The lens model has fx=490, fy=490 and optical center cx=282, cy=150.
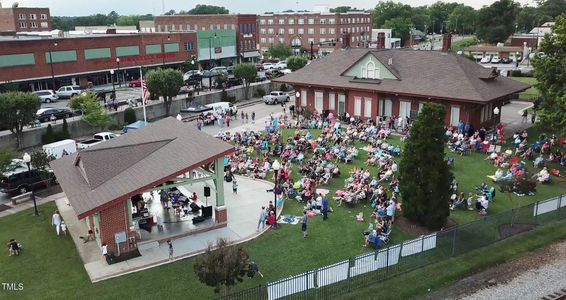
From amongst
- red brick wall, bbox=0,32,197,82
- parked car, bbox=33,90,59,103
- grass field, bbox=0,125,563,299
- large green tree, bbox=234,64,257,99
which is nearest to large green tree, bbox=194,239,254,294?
grass field, bbox=0,125,563,299

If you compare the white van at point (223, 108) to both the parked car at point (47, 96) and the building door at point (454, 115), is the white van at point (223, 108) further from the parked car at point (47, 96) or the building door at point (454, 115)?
the building door at point (454, 115)

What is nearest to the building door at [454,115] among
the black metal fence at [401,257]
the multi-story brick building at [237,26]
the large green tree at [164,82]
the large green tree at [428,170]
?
the black metal fence at [401,257]

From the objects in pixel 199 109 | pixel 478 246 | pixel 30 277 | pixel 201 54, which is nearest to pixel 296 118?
pixel 199 109

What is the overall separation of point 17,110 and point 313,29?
264 feet

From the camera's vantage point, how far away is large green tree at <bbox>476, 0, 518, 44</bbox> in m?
106

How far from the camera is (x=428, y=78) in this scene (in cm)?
3894

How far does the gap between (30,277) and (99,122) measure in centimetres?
2351

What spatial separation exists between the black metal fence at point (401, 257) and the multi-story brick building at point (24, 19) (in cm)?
10267

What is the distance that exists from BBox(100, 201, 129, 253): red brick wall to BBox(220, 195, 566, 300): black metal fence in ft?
21.6

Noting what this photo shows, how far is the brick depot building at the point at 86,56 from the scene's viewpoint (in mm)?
55156

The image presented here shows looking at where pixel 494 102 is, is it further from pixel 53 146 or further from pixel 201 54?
pixel 201 54

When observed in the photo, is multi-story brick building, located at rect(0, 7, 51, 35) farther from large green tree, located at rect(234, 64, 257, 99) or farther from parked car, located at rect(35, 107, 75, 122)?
parked car, located at rect(35, 107, 75, 122)

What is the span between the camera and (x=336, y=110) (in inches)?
1748

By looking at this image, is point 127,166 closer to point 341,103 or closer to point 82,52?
point 341,103
